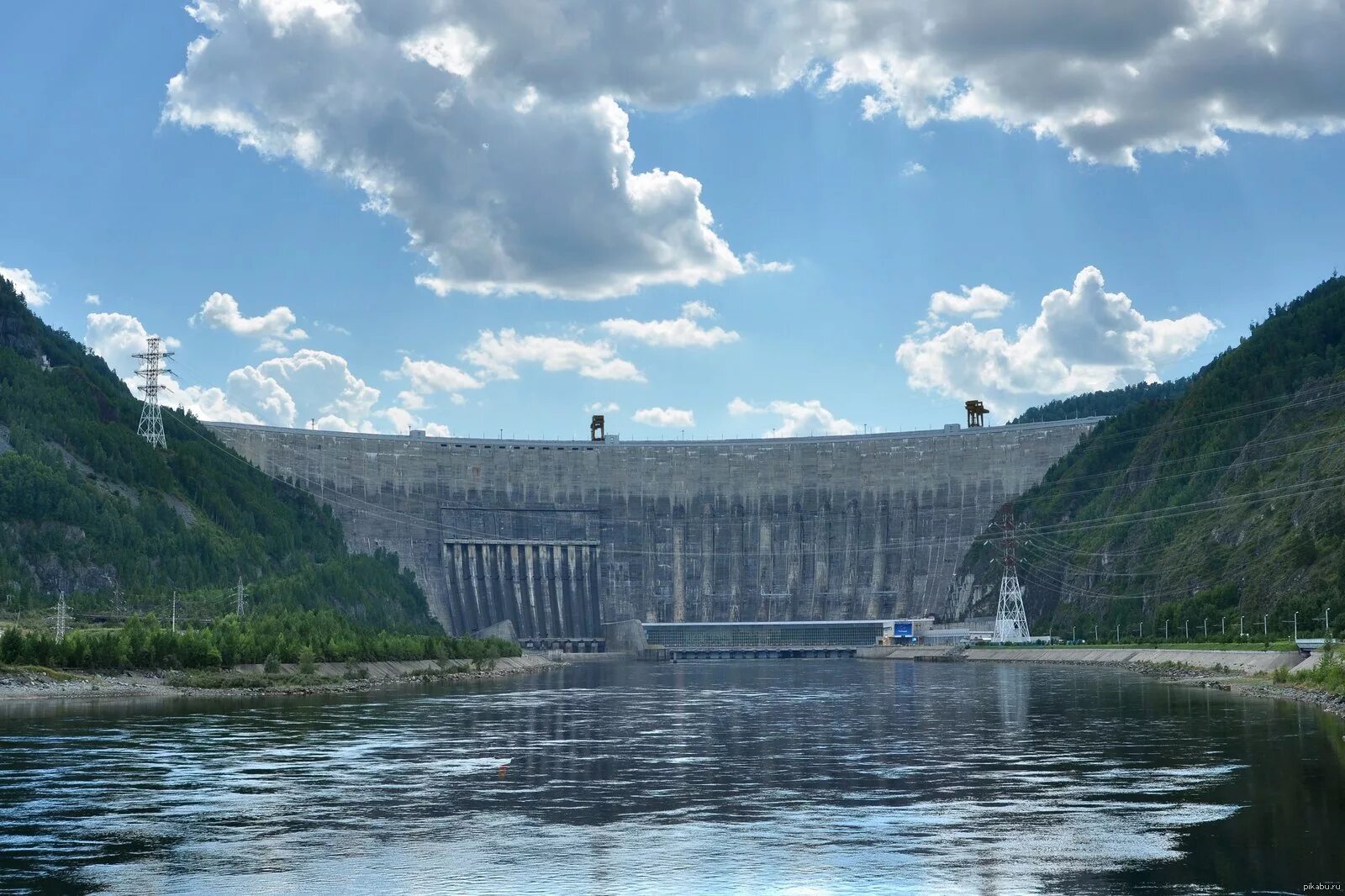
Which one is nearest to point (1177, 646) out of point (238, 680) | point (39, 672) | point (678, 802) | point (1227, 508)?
point (1227, 508)

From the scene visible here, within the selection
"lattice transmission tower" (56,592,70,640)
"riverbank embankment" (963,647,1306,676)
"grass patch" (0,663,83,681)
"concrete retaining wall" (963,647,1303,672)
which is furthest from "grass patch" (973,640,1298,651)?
"lattice transmission tower" (56,592,70,640)

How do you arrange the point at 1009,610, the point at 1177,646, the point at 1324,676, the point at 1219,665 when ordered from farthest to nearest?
the point at 1009,610 < the point at 1177,646 < the point at 1219,665 < the point at 1324,676

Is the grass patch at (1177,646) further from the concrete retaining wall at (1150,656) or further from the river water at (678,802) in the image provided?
the river water at (678,802)

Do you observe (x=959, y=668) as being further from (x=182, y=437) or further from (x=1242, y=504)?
(x=182, y=437)

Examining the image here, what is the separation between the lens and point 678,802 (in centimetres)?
3931

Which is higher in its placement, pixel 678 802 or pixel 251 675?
pixel 251 675

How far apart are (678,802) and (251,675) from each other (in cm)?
6641

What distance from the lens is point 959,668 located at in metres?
150

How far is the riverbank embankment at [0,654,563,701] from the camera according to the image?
8344 centimetres

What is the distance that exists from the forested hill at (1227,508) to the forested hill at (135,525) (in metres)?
84.2

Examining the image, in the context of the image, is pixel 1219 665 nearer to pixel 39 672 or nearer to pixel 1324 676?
pixel 1324 676

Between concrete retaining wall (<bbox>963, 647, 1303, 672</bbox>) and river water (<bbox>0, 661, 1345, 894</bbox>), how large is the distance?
24256mm

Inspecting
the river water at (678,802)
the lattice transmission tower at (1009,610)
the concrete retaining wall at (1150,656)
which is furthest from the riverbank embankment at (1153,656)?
the river water at (678,802)

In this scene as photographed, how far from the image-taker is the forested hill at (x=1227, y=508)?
414 feet
